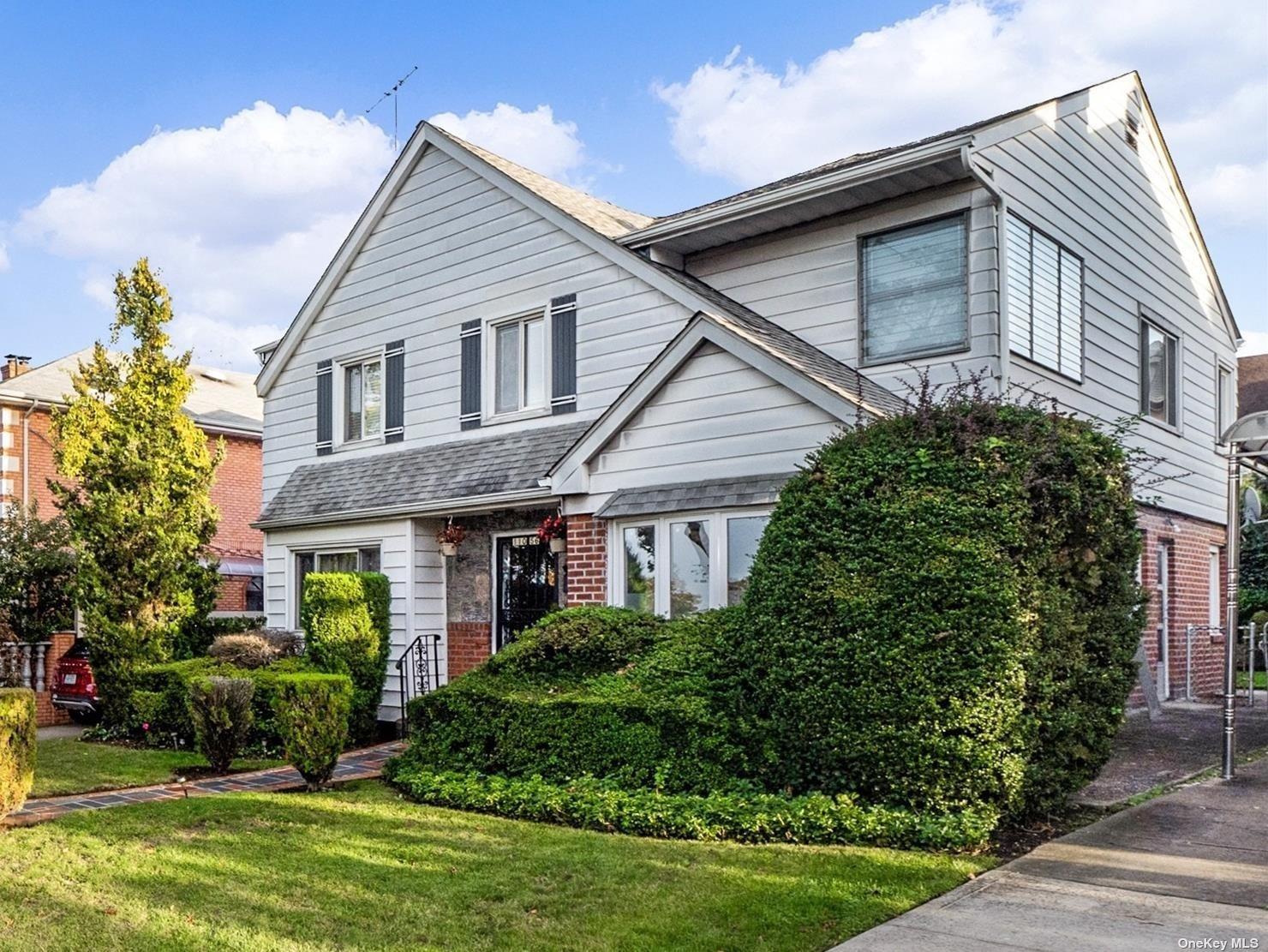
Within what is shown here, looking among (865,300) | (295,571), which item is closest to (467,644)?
(295,571)

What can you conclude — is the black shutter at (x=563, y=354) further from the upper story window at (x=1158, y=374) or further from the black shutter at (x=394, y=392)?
the upper story window at (x=1158, y=374)

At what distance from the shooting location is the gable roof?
21.8 m

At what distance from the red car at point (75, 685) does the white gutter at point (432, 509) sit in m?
3.20

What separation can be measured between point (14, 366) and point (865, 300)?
21004 mm

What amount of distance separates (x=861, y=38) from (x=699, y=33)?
6.48 feet

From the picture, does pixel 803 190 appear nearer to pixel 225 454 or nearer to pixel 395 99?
pixel 395 99

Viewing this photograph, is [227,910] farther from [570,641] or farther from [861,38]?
[861,38]

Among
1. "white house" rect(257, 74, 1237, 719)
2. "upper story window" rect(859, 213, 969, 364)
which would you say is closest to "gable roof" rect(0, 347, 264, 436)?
"white house" rect(257, 74, 1237, 719)

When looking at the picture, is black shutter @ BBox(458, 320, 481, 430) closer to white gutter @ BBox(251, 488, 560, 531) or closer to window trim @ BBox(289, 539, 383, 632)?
white gutter @ BBox(251, 488, 560, 531)

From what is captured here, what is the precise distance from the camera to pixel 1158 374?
14.4 m

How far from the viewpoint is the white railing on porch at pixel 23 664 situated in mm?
16359

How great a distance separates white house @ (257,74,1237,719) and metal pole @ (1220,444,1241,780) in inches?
82.9

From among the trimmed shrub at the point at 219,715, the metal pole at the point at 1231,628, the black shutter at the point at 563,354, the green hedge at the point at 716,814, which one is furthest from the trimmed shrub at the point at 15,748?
the metal pole at the point at 1231,628

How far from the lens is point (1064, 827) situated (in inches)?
275
